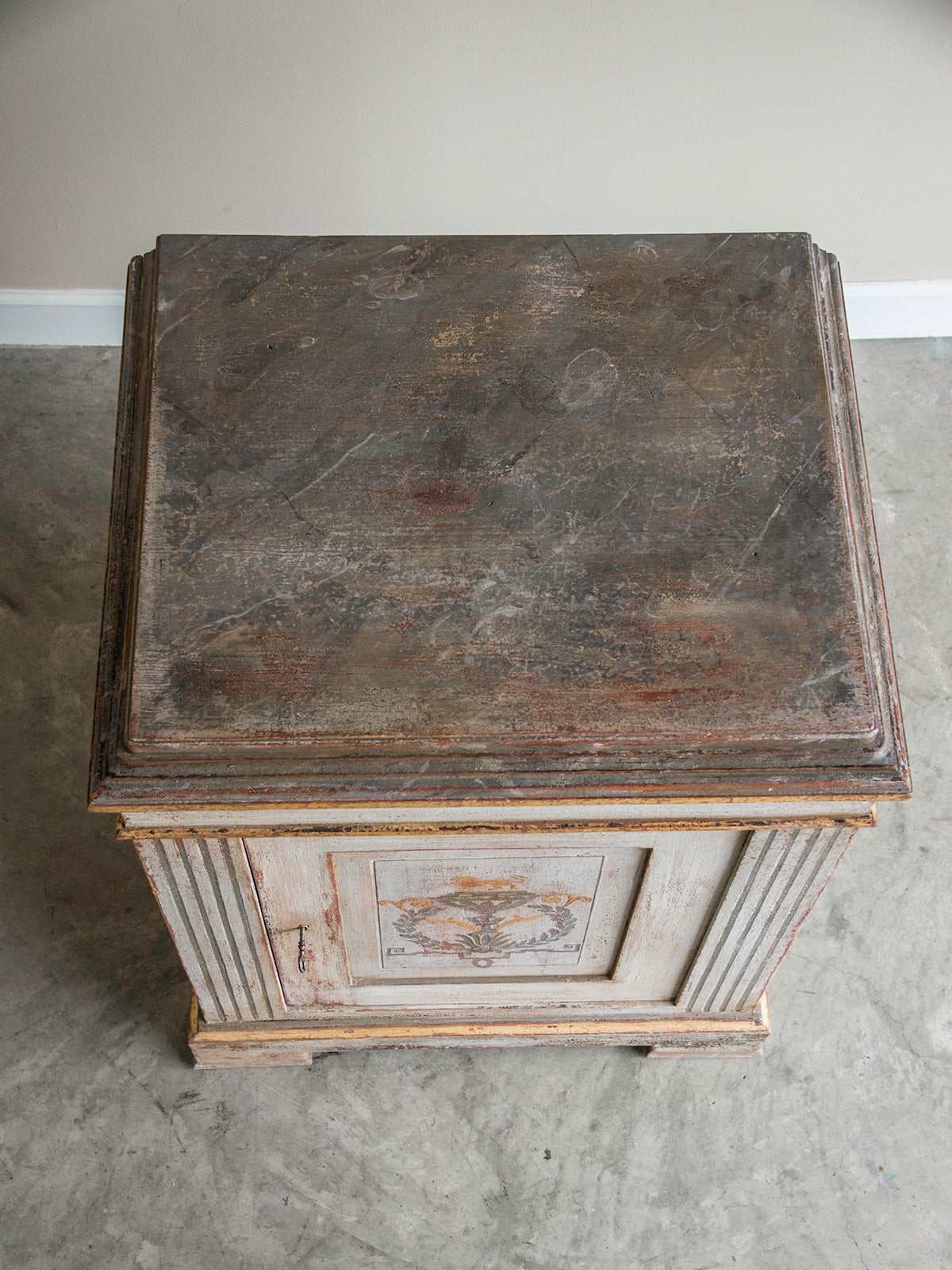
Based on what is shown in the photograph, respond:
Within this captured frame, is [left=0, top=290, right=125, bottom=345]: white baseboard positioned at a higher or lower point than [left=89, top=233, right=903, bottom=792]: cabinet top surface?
higher

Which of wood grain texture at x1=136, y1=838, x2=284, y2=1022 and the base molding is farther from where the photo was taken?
the base molding

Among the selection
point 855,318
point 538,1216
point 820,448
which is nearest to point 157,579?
point 820,448

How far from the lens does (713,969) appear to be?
185 centimetres

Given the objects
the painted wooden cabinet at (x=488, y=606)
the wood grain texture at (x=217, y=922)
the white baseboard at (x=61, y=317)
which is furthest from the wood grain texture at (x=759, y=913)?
the white baseboard at (x=61, y=317)

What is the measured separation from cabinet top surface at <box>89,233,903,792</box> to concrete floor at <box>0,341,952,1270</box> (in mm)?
900

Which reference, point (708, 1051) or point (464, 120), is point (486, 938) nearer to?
point (708, 1051)

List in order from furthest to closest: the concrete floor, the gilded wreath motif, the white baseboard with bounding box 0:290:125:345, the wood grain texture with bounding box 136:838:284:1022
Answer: the white baseboard with bounding box 0:290:125:345, the concrete floor, the gilded wreath motif, the wood grain texture with bounding box 136:838:284:1022

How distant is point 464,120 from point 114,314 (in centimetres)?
94

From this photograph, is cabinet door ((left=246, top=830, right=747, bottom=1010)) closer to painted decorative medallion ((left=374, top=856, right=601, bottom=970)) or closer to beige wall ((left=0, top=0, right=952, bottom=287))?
painted decorative medallion ((left=374, top=856, right=601, bottom=970))

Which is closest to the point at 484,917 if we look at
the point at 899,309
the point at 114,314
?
the point at 114,314

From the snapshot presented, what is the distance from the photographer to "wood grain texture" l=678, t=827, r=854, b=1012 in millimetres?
1587

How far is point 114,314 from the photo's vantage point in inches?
107

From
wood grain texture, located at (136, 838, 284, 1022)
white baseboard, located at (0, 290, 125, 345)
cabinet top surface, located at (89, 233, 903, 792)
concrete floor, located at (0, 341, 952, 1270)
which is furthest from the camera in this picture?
white baseboard, located at (0, 290, 125, 345)

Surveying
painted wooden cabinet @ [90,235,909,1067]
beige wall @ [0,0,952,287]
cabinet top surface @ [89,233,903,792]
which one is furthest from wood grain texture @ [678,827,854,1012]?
beige wall @ [0,0,952,287]
